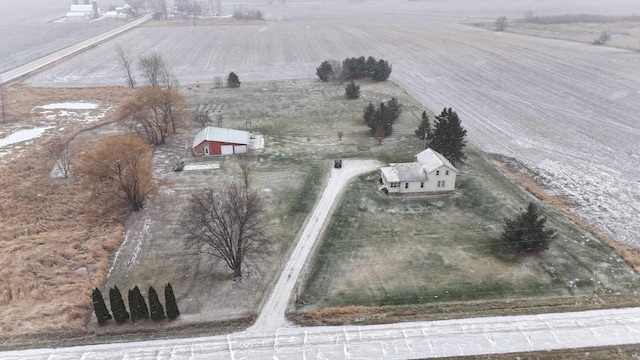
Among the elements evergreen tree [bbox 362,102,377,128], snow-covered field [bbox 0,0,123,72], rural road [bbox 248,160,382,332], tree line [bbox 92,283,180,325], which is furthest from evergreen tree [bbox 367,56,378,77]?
snow-covered field [bbox 0,0,123,72]

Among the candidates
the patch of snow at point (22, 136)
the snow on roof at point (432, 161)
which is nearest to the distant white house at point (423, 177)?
the snow on roof at point (432, 161)

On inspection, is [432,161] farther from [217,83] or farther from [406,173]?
[217,83]

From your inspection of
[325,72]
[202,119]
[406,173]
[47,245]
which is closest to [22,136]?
[202,119]

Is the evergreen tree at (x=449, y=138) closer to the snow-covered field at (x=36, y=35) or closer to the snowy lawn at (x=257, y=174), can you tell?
the snowy lawn at (x=257, y=174)

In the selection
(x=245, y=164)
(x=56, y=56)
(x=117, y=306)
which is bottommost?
(x=117, y=306)

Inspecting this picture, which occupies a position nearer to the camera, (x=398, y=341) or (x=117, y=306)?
(x=398, y=341)

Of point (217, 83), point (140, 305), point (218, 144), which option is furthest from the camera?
point (217, 83)

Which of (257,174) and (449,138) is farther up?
(449,138)

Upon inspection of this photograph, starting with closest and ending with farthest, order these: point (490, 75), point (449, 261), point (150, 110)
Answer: point (449, 261), point (150, 110), point (490, 75)
